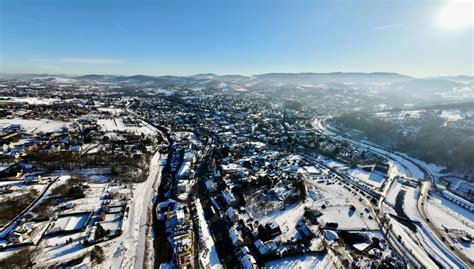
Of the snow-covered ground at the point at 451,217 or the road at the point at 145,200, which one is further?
the snow-covered ground at the point at 451,217

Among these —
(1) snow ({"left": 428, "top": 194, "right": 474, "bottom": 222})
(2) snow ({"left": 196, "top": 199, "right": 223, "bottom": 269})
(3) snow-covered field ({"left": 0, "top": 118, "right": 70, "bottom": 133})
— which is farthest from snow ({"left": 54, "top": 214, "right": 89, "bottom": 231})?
(1) snow ({"left": 428, "top": 194, "right": 474, "bottom": 222})

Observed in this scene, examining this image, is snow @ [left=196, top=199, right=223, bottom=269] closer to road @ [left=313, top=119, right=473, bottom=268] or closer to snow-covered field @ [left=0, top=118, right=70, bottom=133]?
road @ [left=313, top=119, right=473, bottom=268]

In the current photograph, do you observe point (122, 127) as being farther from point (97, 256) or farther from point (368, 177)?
point (368, 177)

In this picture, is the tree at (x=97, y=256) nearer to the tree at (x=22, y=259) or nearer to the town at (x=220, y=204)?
the town at (x=220, y=204)

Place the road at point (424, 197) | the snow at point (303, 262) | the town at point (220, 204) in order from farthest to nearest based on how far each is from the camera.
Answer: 1. the road at point (424, 197)
2. the town at point (220, 204)
3. the snow at point (303, 262)

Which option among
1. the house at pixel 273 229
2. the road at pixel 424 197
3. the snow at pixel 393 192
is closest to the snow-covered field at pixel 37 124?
the house at pixel 273 229
